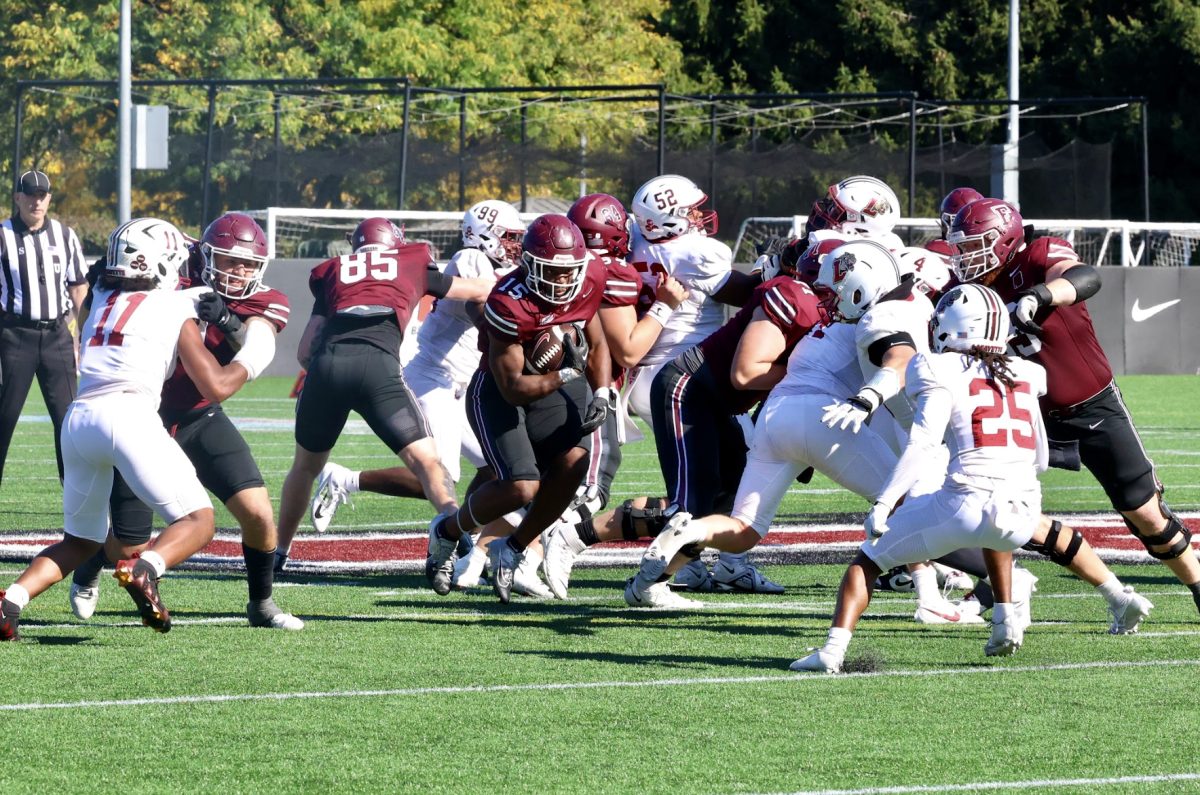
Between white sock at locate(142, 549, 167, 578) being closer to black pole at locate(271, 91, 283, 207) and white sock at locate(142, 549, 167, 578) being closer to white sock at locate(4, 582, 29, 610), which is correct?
white sock at locate(4, 582, 29, 610)

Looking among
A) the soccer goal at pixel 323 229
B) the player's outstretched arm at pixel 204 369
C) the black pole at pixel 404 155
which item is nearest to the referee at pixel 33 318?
the player's outstretched arm at pixel 204 369

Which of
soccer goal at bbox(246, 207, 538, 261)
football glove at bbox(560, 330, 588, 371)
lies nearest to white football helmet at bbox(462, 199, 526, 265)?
football glove at bbox(560, 330, 588, 371)

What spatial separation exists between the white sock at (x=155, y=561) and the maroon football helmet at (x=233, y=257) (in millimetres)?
1089

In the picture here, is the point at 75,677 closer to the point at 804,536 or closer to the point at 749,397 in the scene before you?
the point at 749,397

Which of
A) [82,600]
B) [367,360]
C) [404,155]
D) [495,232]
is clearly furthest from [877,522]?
[404,155]

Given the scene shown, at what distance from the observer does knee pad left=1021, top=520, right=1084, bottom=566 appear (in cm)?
654

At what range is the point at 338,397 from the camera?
8.17 meters

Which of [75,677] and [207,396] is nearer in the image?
[75,677]

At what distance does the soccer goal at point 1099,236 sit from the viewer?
22.9 metres

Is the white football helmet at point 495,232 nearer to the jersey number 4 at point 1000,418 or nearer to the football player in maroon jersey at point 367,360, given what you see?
the football player in maroon jersey at point 367,360

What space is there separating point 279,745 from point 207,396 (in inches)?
78.2

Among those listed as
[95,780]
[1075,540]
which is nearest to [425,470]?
[1075,540]

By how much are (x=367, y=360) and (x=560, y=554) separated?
1226 millimetres

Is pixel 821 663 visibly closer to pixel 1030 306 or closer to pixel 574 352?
pixel 1030 306
